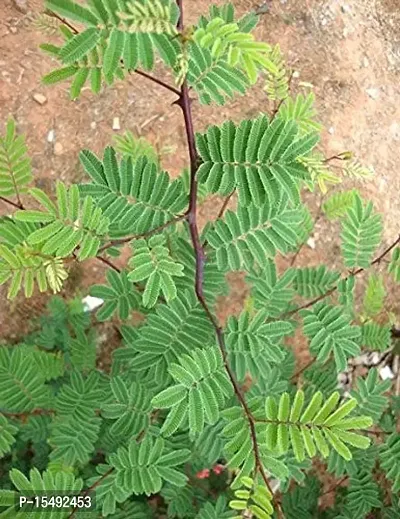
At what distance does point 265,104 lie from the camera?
2830 millimetres

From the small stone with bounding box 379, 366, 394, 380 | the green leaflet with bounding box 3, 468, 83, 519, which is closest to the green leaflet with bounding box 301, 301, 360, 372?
the green leaflet with bounding box 3, 468, 83, 519

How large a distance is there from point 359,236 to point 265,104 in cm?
124

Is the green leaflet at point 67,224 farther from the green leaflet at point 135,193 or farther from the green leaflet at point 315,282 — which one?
the green leaflet at point 315,282

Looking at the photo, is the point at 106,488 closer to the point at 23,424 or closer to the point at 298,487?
the point at 23,424

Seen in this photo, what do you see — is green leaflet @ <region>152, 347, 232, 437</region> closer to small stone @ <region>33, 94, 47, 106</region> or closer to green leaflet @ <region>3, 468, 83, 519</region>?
green leaflet @ <region>3, 468, 83, 519</region>

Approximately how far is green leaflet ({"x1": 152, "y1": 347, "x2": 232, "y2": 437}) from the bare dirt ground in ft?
4.26

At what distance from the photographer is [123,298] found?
1.78 m

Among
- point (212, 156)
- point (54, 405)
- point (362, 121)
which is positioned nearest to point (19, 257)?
point (212, 156)

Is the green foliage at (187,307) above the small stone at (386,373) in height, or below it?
above

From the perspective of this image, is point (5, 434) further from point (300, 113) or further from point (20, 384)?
point (300, 113)

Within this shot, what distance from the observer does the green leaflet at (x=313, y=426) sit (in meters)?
1.18

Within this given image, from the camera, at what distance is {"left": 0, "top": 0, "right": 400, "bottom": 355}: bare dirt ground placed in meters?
2.61

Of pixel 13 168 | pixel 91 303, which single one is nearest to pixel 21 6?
pixel 91 303

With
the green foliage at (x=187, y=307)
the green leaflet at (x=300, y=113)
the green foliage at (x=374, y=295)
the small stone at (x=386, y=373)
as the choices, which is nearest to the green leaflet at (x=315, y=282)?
the green foliage at (x=187, y=307)
